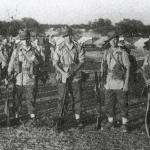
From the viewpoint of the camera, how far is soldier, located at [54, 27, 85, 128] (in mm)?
7836

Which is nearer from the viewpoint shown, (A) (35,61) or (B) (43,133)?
(B) (43,133)

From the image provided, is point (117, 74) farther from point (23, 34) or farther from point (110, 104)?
point (23, 34)

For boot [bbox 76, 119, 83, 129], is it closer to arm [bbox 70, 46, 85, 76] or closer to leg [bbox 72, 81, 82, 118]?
leg [bbox 72, 81, 82, 118]

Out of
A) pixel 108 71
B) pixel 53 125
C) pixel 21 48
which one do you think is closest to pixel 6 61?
pixel 21 48

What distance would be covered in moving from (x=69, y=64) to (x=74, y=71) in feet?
0.64

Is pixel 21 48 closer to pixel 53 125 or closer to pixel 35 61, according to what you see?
pixel 35 61

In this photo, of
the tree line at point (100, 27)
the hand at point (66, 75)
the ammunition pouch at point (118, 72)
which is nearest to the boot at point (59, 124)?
the hand at point (66, 75)

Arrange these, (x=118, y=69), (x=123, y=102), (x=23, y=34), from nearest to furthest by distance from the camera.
Answer: (x=118, y=69) → (x=123, y=102) → (x=23, y=34)

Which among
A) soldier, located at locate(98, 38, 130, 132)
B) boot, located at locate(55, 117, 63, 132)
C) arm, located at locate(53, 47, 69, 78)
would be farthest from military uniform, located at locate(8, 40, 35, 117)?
soldier, located at locate(98, 38, 130, 132)

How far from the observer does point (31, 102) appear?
8383mm

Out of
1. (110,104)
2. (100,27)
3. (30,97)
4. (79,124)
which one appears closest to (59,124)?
(79,124)

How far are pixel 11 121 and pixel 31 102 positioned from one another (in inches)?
29.2

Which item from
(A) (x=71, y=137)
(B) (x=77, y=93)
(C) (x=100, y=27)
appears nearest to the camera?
(A) (x=71, y=137)

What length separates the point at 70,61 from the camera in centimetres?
787
